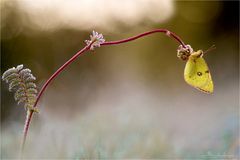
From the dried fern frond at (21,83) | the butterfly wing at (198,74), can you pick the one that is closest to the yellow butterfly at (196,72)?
the butterfly wing at (198,74)

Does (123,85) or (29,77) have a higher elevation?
(123,85)

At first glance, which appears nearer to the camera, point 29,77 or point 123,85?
point 29,77

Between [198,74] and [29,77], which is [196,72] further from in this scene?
[29,77]

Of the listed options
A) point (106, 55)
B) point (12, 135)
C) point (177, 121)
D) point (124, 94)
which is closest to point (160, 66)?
point (106, 55)

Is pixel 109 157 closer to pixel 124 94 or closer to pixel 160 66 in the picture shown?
pixel 124 94

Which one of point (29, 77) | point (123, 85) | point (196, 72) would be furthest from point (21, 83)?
point (123, 85)

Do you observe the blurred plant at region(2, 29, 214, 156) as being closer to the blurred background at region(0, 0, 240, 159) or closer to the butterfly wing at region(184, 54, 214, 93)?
the butterfly wing at region(184, 54, 214, 93)

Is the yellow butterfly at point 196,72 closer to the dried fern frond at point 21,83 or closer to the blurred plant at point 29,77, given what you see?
the blurred plant at point 29,77
